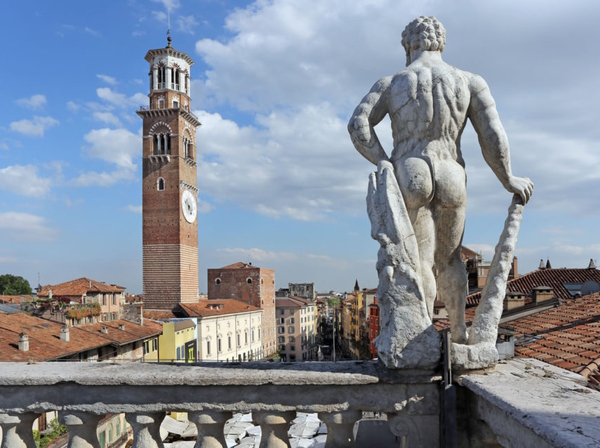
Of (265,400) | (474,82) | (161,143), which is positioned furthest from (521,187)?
(161,143)

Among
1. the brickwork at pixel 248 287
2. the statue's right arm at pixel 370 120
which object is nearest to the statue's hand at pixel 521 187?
the statue's right arm at pixel 370 120

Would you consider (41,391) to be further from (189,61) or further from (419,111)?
(189,61)

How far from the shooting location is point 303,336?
102 metres

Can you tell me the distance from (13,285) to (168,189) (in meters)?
54.1

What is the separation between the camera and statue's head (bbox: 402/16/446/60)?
13.6ft

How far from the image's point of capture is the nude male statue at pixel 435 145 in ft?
12.6

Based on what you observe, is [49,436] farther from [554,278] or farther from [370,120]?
[554,278]

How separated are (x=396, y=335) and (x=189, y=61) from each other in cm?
6603

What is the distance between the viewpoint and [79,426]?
142 inches

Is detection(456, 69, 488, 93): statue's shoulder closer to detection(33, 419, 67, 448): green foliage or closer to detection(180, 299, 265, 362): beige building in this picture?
detection(33, 419, 67, 448): green foliage

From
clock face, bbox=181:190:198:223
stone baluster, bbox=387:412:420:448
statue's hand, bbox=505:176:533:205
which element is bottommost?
stone baluster, bbox=387:412:420:448

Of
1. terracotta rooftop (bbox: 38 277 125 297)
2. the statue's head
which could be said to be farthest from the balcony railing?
terracotta rooftop (bbox: 38 277 125 297)

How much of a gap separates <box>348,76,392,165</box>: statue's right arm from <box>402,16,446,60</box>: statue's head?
407mm

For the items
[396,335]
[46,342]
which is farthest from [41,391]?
[46,342]
